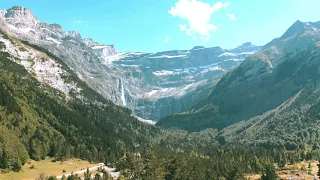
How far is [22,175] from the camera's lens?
13538cm

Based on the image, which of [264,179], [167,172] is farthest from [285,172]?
[167,172]

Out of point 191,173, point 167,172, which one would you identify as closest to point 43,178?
point 167,172

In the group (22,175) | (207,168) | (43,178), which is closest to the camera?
(43,178)

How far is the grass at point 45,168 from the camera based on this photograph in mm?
132413

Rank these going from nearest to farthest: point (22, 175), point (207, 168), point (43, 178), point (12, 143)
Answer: point (43, 178) → point (22, 175) → point (12, 143) → point (207, 168)

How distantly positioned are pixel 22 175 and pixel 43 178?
14781 mm

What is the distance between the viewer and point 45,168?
15800 cm

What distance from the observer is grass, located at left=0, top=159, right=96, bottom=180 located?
13241 centimetres

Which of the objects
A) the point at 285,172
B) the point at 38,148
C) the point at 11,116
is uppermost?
the point at 11,116

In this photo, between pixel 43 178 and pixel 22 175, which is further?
pixel 22 175

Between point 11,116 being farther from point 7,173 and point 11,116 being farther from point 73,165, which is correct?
point 7,173

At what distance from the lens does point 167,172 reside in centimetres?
13738

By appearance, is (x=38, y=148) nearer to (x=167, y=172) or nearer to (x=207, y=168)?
(x=167, y=172)

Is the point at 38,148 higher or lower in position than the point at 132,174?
higher
